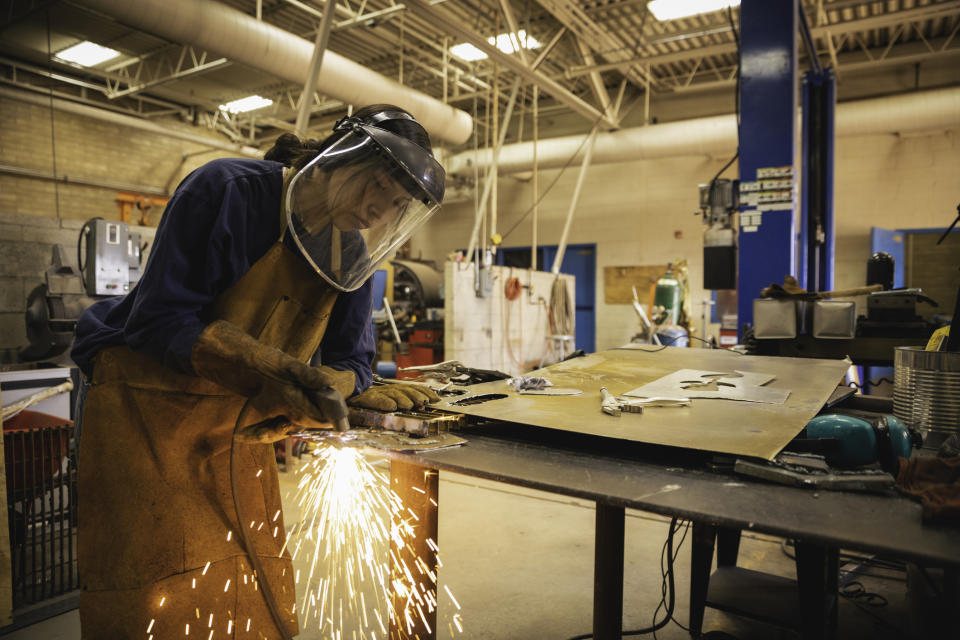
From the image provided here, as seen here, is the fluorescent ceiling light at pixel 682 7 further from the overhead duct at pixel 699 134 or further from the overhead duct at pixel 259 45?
the overhead duct at pixel 259 45

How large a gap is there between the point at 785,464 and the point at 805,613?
521 millimetres

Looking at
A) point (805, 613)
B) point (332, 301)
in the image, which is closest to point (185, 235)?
point (332, 301)

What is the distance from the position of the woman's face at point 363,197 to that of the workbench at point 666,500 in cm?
57

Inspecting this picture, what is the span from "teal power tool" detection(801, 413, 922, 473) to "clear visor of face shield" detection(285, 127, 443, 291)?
40.2 inches

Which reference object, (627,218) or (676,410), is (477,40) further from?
(627,218)

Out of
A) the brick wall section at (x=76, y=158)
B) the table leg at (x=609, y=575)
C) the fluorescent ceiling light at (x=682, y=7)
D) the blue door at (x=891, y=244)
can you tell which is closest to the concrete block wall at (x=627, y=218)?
the blue door at (x=891, y=244)

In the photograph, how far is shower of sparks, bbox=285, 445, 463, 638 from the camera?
154cm

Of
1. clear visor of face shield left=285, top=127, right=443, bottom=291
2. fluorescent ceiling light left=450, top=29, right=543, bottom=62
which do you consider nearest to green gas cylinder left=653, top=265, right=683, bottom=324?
fluorescent ceiling light left=450, top=29, right=543, bottom=62

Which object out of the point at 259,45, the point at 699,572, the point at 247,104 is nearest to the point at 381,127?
the point at 699,572

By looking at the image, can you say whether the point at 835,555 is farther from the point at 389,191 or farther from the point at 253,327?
the point at 253,327

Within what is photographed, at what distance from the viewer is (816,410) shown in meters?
1.49

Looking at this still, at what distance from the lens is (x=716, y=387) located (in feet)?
6.16

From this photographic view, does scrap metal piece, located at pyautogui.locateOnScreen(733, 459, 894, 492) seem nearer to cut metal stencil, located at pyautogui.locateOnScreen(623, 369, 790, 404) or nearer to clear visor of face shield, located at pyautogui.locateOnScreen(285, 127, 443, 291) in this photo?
cut metal stencil, located at pyautogui.locateOnScreen(623, 369, 790, 404)

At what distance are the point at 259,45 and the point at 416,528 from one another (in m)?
5.69
